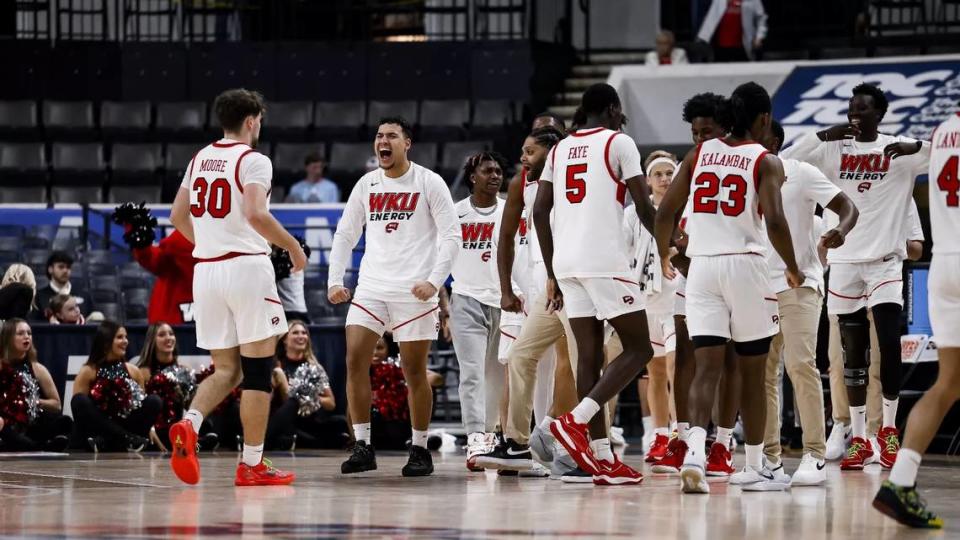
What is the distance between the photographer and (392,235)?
9.45 m

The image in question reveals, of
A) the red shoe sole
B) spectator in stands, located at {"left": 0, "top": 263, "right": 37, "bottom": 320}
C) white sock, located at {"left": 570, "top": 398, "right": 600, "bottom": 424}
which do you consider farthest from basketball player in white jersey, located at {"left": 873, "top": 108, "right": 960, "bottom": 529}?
spectator in stands, located at {"left": 0, "top": 263, "right": 37, "bottom": 320}

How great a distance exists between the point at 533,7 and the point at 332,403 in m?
9.82

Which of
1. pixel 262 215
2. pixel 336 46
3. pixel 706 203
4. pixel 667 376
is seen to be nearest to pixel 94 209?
pixel 336 46

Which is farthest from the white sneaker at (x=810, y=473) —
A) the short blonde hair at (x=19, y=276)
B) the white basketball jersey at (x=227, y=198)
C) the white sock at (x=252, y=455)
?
the short blonde hair at (x=19, y=276)

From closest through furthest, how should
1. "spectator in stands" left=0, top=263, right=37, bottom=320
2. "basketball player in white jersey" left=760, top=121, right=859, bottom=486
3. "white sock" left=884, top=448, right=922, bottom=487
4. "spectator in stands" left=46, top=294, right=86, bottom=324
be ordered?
"white sock" left=884, top=448, right=922, bottom=487
"basketball player in white jersey" left=760, top=121, right=859, bottom=486
"spectator in stands" left=0, top=263, right=37, bottom=320
"spectator in stands" left=46, top=294, right=86, bottom=324

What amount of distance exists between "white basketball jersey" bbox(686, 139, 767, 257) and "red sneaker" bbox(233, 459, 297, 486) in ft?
8.48

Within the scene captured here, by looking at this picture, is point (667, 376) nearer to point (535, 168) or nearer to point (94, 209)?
point (535, 168)

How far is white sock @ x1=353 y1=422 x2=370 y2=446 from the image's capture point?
948 centimetres

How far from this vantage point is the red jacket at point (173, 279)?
41.3 feet

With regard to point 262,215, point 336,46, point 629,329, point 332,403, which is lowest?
point 332,403

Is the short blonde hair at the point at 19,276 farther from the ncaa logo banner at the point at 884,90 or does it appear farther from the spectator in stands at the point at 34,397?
the ncaa logo banner at the point at 884,90

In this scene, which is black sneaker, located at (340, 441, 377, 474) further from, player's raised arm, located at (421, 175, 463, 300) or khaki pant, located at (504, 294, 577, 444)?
player's raised arm, located at (421, 175, 463, 300)

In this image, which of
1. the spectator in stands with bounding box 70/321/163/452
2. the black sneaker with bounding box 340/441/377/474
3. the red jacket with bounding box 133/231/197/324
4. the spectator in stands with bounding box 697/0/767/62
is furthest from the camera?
the spectator in stands with bounding box 697/0/767/62

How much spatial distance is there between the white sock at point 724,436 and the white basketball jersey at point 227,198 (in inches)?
107
